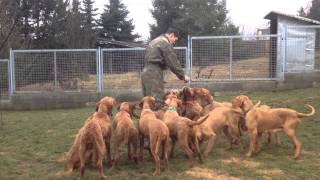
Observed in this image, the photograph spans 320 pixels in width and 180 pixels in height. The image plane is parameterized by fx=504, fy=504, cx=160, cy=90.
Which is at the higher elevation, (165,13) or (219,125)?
(165,13)

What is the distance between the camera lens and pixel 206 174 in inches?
295

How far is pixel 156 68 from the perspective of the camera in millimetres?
9328

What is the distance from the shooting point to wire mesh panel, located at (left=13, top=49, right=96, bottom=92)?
17562 millimetres

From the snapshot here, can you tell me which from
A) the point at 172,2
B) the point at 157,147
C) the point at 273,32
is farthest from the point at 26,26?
the point at 157,147

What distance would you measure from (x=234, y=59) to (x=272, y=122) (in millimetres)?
9042

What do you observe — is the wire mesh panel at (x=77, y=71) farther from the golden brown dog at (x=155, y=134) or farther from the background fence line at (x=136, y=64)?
the golden brown dog at (x=155, y=134)

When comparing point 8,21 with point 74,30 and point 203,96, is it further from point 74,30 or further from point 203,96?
point 203,96

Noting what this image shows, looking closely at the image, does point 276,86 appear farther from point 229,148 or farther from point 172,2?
point 172,2

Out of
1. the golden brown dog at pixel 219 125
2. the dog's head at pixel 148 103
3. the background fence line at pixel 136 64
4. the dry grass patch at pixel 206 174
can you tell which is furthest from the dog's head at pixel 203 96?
the background fence line at pixel 136 64

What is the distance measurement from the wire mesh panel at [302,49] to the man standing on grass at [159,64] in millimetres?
8548

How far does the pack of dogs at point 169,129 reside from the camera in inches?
296

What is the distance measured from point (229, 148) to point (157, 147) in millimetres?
2064

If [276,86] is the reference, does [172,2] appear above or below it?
above

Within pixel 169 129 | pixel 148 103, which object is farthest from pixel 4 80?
pixel 169 129
